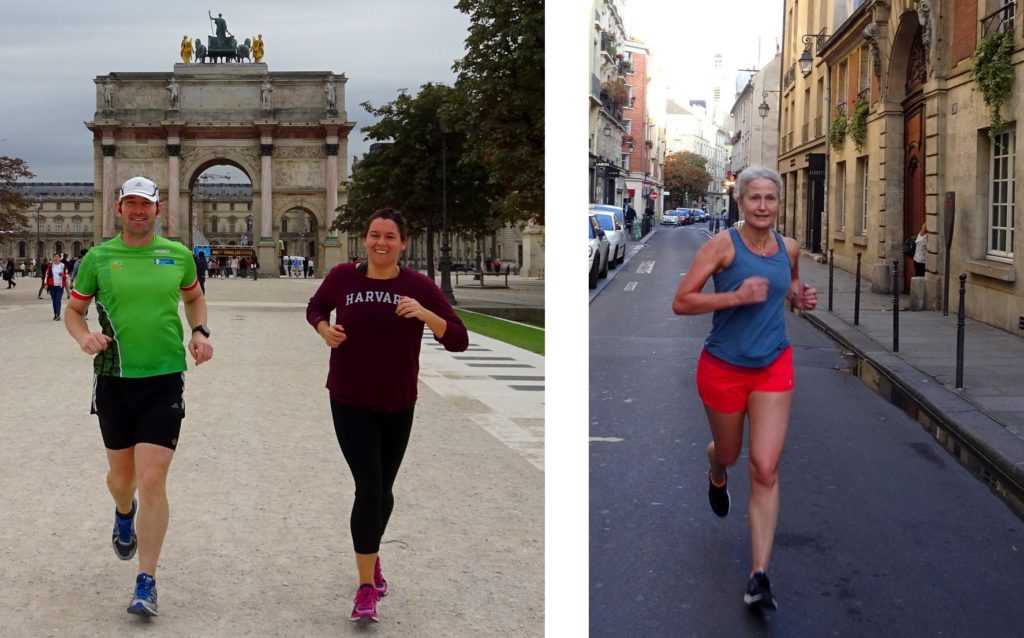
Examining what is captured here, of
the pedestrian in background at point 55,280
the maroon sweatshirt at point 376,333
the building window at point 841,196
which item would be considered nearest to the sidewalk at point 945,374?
the building window at point 841,196

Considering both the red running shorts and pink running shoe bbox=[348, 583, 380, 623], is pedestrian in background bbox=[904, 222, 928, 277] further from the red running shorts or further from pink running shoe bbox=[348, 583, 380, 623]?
pink running shoe bbox=[348, 583, 380, 623]

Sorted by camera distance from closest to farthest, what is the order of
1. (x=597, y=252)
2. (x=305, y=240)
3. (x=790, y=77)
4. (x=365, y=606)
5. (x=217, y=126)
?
(x=790, y=77), (x=365, y=606), (x=597, y=252), (x=305, y=240), (x=217, y=126)

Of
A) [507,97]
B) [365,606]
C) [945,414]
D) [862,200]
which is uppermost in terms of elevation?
[507,97]

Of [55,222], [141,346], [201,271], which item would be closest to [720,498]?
[141,346]

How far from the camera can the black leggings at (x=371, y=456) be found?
330 cm

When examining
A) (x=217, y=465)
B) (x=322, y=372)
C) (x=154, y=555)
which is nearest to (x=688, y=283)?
(x=154, y=555)

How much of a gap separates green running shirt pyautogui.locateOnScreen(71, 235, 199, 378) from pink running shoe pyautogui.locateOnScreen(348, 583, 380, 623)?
936 mm

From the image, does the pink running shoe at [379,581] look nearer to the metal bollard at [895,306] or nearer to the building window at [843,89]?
the metal bollard at [895,306]

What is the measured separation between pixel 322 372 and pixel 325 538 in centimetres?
184

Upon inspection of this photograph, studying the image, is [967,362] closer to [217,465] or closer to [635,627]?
[635,627]

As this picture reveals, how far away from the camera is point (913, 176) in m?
2.94

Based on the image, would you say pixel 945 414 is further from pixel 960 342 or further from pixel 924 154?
pixel 924 154

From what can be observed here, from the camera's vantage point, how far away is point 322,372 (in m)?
5.72

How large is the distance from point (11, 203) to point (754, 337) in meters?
8.38
